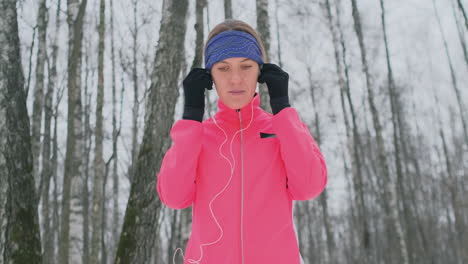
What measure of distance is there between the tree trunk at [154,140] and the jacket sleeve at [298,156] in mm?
2787

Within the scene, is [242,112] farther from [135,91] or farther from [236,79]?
[135,91]

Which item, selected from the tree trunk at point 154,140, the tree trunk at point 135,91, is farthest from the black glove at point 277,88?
the tree trunk at point 135,91

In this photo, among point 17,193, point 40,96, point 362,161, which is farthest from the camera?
point 362,161

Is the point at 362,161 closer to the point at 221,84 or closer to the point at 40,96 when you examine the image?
the point at 40,96

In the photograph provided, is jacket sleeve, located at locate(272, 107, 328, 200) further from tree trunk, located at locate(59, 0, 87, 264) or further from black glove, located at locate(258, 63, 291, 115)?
tree trunk, located at locate(59, 0, 87, 264)

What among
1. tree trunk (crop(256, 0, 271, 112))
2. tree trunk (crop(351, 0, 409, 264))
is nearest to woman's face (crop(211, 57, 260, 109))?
tree trunk (crop(256, 0, 271, 112))

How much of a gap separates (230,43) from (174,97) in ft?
9.84

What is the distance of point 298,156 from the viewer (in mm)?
1431

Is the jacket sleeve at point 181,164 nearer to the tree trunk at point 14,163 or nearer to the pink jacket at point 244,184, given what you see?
the pink jacket at point 244,184

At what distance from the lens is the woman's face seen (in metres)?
1.57

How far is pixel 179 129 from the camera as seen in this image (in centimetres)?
152

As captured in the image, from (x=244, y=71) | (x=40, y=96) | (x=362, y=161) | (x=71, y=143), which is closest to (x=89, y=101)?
(x=40, y=96)

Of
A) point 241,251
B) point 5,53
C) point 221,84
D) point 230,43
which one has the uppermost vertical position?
point 5,53

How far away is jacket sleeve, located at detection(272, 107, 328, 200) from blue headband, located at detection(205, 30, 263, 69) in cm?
30
